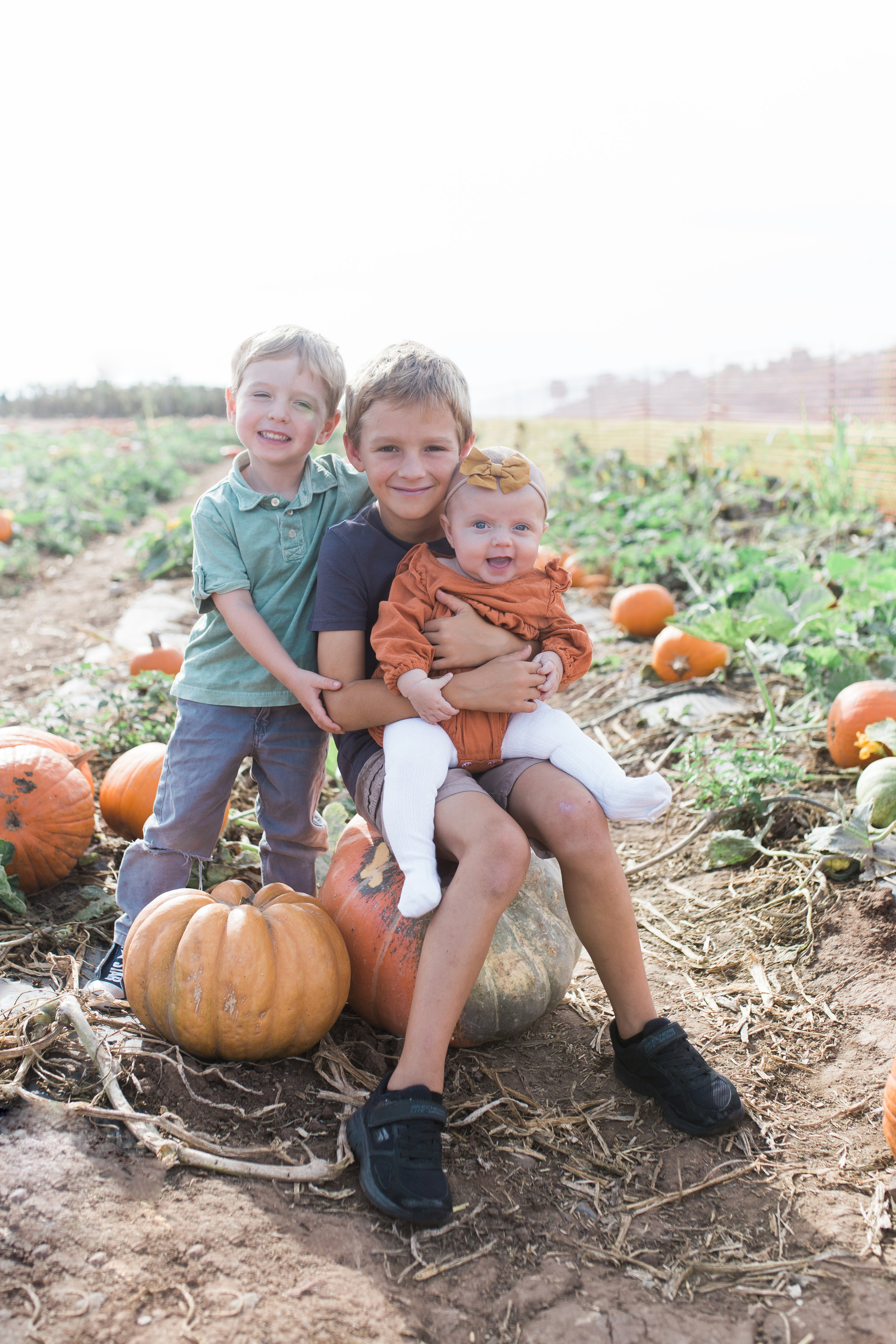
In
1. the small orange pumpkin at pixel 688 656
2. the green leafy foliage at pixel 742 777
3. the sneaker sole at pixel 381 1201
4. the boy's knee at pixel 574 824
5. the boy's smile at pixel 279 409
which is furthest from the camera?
the small orange pumpkin at pixel 688 656

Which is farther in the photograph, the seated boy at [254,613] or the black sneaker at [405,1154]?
the seated boy at [254,613]

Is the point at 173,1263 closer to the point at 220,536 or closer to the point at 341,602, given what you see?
the point at 341,602

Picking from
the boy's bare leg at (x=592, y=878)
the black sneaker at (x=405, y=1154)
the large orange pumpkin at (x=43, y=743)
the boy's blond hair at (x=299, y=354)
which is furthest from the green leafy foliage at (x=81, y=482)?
the black sneaker at (x=405, y=1154)

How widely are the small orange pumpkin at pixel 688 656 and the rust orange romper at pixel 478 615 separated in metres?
2.30

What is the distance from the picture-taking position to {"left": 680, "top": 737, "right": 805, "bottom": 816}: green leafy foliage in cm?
315

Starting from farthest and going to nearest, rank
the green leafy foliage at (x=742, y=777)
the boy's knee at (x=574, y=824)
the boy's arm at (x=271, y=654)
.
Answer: the green leafy foliage at (x=742, y=777) < the boy's arm at (x=271, y=654) < the boy's knee at (x=574, y=824)

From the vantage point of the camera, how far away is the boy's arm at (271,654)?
7.20ft

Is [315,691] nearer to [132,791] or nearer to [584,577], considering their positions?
[132,791]

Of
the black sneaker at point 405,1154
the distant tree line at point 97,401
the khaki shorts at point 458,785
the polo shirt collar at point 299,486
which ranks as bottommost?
the black sneaker at point 405,1154

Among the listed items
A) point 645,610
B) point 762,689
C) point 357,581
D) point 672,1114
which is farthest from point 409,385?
point 645,610

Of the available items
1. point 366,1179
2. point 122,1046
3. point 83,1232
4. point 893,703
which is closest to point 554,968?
point 366,1179

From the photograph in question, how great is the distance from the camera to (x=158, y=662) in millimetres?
4453

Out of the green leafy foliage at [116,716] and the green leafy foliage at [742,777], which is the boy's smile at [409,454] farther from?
the green leafy foliage at [116,716]

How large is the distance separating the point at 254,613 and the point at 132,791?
41.0 inches
